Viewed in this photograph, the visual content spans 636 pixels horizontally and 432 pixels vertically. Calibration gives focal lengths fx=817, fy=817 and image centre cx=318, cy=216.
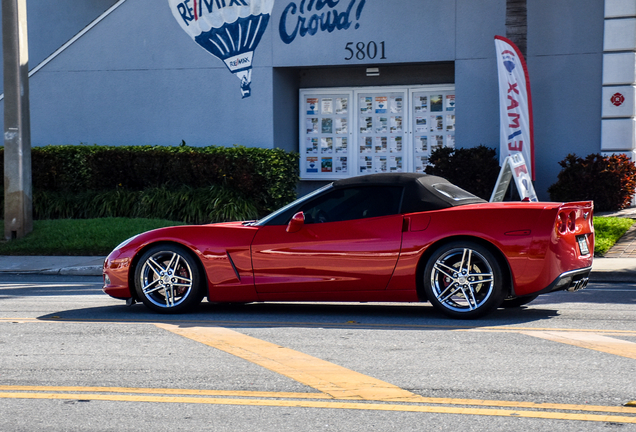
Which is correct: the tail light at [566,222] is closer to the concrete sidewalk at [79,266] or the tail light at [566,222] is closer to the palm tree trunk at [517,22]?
the concrete sidewalk at [79,266]

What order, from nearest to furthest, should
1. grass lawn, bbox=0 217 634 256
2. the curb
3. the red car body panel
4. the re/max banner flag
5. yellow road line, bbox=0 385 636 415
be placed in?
1. yellow road line, bbox=0 385 636 415
2. the red car body panel
3. the curb
4. grass lawn, bbox=0 217 634 256
5. the re/max banner flag

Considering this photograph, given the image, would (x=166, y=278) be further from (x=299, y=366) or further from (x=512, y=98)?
(x=512, y=98)

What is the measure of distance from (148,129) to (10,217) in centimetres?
583

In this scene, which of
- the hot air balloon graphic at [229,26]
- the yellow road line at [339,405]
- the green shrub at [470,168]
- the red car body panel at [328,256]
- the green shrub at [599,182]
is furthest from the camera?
the hot air balloon graphic at [229,26]

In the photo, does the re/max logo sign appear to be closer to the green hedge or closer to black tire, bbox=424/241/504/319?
the green hedge

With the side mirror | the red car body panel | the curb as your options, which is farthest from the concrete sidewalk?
the side mirror

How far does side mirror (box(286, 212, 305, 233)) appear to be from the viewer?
24.9ft

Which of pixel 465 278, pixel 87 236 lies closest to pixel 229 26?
pixel 87 236

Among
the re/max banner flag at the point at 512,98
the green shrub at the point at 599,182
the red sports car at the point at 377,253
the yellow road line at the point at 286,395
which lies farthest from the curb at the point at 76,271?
the green shrub at the point at 599,182

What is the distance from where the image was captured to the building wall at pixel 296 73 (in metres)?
17.8

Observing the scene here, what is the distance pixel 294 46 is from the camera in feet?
63.6

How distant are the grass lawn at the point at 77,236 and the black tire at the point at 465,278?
8.38 meters

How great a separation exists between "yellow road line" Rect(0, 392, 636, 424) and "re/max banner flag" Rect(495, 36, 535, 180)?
12280mm

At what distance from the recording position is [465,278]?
7227mm
